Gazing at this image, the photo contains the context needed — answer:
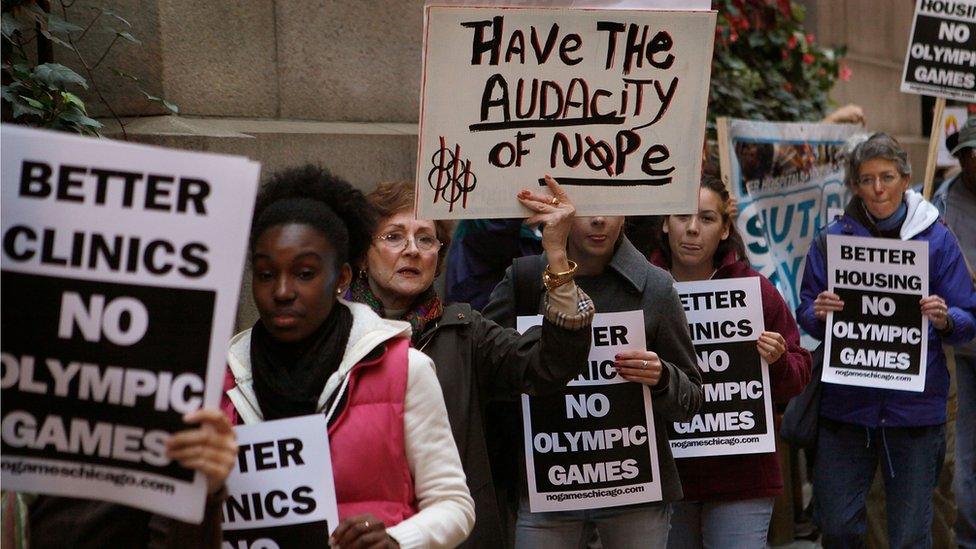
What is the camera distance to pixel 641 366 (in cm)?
439

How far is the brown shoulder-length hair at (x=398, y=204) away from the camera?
14.1 feet

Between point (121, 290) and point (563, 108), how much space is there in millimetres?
1889

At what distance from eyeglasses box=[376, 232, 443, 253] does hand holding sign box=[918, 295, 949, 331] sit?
2.57 m

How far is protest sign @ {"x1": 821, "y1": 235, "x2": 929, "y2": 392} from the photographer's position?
589 centimetres

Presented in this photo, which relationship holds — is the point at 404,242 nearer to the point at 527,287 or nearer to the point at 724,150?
the point at 527,287

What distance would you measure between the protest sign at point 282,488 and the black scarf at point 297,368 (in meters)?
0.07

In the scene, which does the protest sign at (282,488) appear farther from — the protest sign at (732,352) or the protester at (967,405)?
the protester at (967,405)

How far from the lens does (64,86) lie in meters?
4.82

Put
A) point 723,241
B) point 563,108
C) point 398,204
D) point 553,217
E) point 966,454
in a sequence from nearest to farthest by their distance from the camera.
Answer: point 553,217 < point 563,108 < point 398,204 < point 723,241 < point 966,454

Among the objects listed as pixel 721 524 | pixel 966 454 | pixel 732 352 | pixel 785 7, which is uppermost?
pixel 785 7

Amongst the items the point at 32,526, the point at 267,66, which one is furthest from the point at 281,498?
the point at 267,66

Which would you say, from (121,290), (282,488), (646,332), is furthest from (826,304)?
(121,290)

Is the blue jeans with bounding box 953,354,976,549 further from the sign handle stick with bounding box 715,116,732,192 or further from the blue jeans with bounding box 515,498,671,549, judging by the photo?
the blue jeans with bounding box 515,498,671,549

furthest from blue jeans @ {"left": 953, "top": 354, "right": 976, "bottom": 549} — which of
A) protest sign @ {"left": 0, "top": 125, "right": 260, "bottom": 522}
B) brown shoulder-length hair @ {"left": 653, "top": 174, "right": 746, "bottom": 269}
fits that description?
protest sign @ {"left": 0, "top": 125, "right": 260, "bottom": 522}
